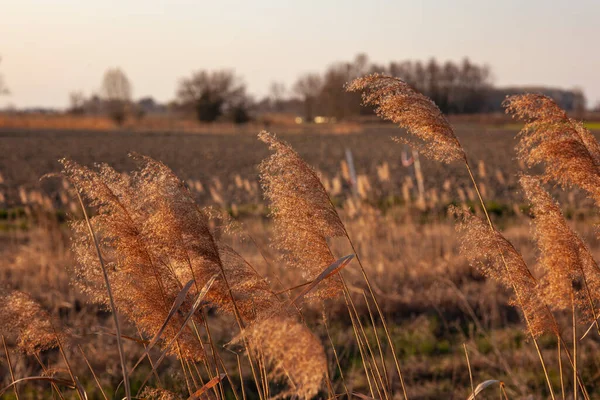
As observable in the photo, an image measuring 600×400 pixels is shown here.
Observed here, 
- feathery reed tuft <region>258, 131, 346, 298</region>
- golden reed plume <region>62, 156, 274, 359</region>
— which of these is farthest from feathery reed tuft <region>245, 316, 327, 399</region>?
feathery reed tuft <region>258, 131, 346, 298</region>

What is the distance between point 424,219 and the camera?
10.7 meters

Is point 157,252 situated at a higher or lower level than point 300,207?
lower

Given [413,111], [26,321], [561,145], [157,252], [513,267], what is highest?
[413,111]

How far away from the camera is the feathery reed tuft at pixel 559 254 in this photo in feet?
6.30

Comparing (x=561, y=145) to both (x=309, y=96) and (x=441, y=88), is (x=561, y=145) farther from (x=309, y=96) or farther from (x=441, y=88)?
(x=309, y=96)

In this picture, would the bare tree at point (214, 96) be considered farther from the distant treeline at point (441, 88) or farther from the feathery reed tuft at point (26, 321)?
the feathery reed tuft at point (26, 321)

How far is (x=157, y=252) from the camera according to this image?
1.90m

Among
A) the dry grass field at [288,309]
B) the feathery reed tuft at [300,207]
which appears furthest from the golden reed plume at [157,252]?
the feathery reed tuft at [300,207]

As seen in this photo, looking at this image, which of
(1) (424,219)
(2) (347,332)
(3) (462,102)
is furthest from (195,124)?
(2) (347,332)

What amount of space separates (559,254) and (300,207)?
0.75 meters

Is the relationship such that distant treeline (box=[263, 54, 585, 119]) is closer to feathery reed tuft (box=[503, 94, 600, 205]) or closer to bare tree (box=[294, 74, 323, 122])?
bare tree (box=[294, 74, 323, 122])

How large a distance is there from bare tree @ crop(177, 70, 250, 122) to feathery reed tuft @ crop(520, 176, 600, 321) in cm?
6634

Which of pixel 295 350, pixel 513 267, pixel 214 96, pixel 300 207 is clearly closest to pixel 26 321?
pixel 300 207

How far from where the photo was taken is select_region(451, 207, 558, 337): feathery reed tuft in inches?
78.6
